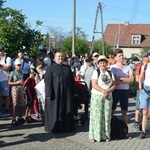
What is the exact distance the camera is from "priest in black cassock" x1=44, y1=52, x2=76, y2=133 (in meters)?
8.02

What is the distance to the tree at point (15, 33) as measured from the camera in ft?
40.7

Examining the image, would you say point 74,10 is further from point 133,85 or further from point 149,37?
point 149,37

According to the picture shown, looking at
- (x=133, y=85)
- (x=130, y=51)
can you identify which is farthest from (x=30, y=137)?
(x=130, y=51)

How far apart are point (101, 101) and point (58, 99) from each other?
4.09 ft

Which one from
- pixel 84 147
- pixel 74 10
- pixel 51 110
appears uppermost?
pixel 74 10

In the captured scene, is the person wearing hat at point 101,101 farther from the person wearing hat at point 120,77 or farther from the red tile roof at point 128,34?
the red tile roof at point 128,34

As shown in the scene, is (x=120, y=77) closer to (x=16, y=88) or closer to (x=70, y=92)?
(x=70, y=92)

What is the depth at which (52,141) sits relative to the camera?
24.2 ft

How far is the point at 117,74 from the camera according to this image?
7.68 meters

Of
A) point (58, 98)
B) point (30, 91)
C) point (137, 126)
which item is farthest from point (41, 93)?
point (137, 126)

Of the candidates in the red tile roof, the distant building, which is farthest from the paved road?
the red tile roof

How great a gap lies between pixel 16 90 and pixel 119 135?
2.72 m

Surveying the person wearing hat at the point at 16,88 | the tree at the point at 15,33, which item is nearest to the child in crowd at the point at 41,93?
the person wearing hat at the point at 16,88

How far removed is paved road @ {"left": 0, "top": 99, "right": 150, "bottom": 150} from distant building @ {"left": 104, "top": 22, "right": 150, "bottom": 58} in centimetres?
5369
